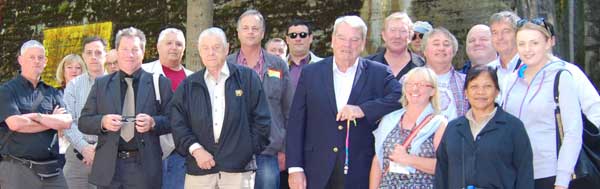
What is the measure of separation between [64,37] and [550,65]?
11.0 metres

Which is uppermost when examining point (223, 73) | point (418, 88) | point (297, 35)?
point (297, 35)

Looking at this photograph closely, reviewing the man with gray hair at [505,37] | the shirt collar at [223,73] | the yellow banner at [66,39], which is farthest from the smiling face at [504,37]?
the yellow banner at [66,39]

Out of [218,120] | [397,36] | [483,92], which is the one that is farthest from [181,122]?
[483,92]

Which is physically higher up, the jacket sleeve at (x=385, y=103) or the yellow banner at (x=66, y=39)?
the yellow banner at (x=66, y=39)

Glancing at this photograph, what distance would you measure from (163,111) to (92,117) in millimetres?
499

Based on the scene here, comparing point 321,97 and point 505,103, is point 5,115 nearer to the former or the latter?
point 321,97

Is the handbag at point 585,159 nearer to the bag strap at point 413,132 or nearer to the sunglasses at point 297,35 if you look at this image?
the bag strap at point 413,132

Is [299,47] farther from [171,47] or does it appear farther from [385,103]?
[385,103]

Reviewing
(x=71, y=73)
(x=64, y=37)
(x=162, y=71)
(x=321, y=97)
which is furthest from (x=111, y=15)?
(x=321, y=97)

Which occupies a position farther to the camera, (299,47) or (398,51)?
(299,47)

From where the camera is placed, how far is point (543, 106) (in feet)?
13.2

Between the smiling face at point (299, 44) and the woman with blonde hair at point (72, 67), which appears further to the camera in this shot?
the woman with blonde hair at point (72, 67)

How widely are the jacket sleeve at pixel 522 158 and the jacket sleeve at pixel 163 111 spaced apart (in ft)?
7.90

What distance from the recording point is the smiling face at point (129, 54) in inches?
207
